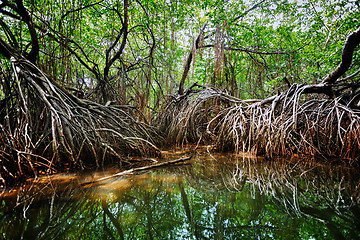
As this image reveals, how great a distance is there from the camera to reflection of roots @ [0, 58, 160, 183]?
1.78 m

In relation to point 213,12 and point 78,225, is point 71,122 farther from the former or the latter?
point 213,12

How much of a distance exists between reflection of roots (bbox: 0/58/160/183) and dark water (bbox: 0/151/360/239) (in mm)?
303

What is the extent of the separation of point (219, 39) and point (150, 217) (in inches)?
133

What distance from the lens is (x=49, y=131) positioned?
2.13 metres

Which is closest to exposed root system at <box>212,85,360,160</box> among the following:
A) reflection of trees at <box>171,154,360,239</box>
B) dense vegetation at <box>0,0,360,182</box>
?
dense vegetation at <box>0,0,360,182</box>

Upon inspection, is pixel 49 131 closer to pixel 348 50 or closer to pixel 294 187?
pixel 294 187

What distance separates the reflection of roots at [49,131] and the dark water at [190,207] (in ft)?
0.99

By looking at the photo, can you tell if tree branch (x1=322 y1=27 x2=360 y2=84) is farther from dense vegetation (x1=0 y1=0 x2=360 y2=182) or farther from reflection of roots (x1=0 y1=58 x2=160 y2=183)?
reflection of roots (x1=0 y1=58 x2=160 y2=183)

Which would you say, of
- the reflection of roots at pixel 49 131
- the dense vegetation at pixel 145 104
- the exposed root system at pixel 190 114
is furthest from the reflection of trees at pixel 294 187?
the exposed root system at pixel 190 114

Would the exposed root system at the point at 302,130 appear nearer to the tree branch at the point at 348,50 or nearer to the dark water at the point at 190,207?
the tree branch at the point at 348,50

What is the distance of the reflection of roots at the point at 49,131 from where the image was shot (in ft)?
5.83

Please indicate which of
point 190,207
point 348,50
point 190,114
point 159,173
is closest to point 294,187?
point 190,207

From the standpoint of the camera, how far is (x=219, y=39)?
350cm

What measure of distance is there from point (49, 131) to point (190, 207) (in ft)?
6.34
